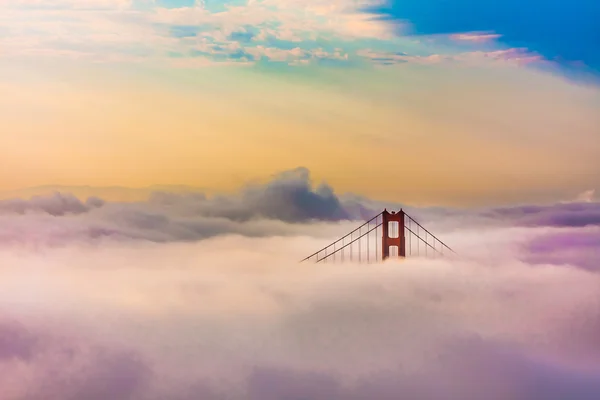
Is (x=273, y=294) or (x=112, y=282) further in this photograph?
(x=112, y=282)

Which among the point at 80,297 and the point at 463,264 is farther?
the point at 80,297

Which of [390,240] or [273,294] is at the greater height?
[390,240]

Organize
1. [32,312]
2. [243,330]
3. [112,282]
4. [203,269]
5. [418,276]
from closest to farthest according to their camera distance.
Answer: [243,330]
[32,312]
[418,276]
[112,282]
[203,269]

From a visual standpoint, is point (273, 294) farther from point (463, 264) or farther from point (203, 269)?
point (203, 269)

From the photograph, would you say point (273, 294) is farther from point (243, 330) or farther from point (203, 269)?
point (203, 269)

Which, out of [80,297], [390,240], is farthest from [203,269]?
[390,240]

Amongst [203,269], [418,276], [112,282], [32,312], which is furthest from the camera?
[203,269]

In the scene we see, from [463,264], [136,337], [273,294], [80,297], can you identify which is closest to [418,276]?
[463,264]

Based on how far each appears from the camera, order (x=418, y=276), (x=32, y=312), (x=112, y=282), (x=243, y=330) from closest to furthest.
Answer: (x=243, y=330) → (x=32, y=312) → (x=418, y=276) → (x=112, y=282)

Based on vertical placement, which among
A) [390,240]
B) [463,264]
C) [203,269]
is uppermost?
[390,240]
